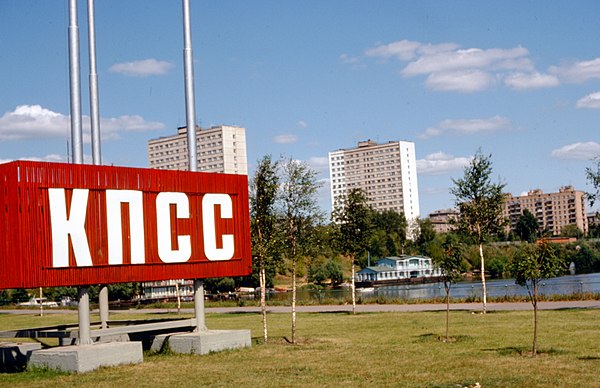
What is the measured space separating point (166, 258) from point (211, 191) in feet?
11.2

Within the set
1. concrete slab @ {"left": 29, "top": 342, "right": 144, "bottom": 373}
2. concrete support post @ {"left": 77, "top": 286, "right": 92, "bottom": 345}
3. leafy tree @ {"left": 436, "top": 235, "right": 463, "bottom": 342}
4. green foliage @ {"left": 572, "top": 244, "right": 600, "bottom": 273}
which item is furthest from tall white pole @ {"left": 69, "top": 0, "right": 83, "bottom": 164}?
green foliage @ {"left": 572, "top": 244, "right": 600, "bottom": 273}

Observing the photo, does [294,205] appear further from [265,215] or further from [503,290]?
[503,290]

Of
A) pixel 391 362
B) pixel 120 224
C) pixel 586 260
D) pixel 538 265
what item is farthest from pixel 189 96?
pixel 586 260

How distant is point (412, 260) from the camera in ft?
497

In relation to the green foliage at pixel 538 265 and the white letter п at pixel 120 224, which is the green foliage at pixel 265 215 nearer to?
the white letter п at pixel 120 224

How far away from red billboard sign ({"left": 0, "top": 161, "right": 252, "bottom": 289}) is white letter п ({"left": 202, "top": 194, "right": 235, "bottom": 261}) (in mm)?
37

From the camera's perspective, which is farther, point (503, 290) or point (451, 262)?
point (503, 290)

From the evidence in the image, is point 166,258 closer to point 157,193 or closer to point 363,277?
point 157,193

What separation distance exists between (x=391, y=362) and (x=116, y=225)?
9.98 m

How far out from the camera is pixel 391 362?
74.1 ft

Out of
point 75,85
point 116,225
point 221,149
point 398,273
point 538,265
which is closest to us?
point 538,265

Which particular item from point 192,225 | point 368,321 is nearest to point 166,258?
point 192,225

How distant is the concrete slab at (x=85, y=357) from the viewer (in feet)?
74.4

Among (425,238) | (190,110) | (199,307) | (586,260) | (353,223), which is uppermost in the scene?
(190,110)
